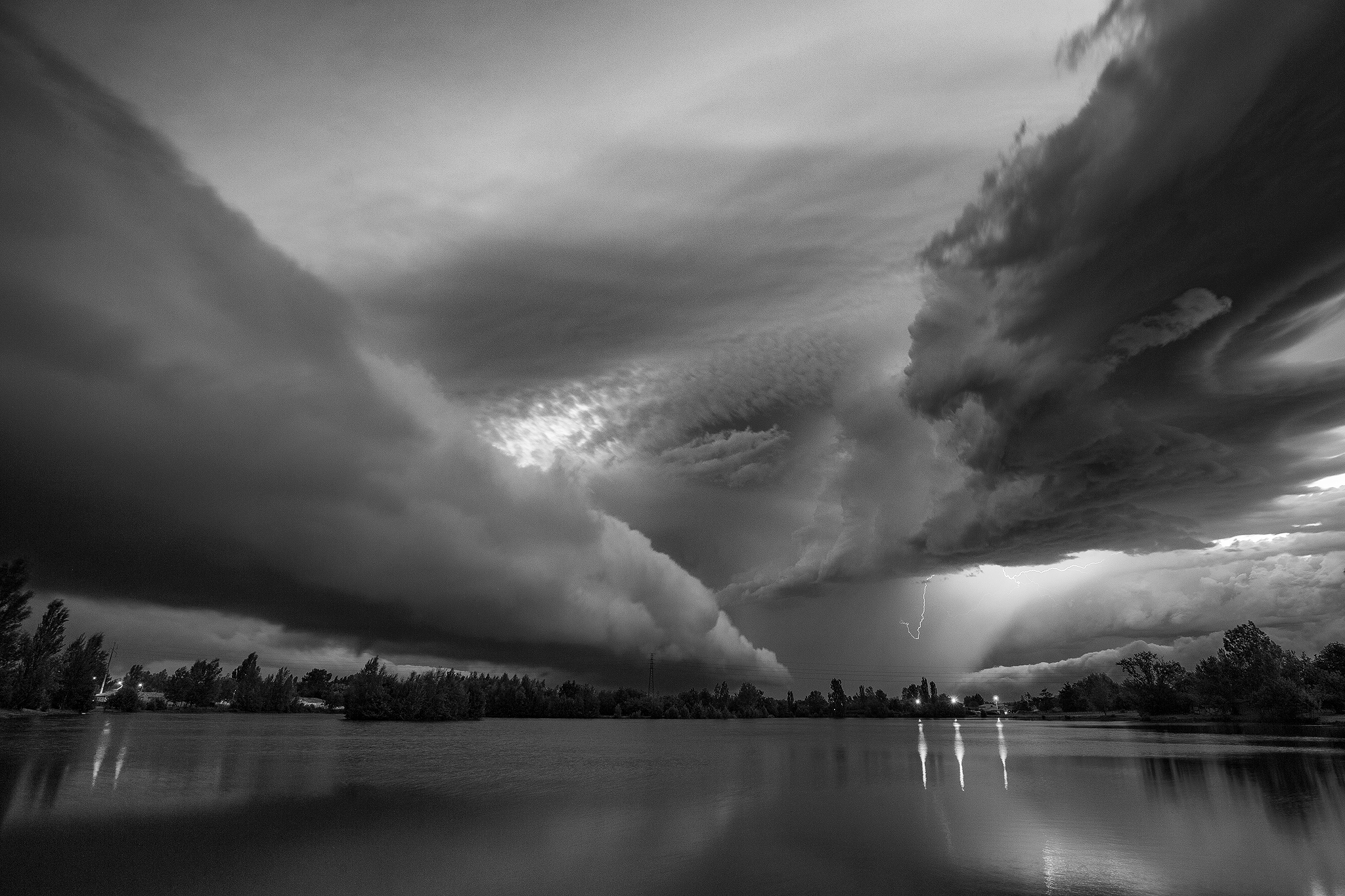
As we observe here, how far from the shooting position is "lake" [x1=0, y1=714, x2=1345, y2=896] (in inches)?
1054

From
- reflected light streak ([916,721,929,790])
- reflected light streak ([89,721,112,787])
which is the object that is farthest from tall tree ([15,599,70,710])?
reflected light streak ([916,721,929,790])

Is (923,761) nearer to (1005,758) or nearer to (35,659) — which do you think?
(1005,758)

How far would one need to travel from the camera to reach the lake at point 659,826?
26766 mm

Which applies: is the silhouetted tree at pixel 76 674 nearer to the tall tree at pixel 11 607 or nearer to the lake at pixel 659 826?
the tall tree at pixel 11 607

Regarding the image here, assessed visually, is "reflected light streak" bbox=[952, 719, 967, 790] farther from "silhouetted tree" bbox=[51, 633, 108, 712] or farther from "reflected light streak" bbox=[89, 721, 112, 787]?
"silhouetted tree" bbox=[51, 633, 108, 712]

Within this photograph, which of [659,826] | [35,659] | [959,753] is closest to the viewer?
[659,826]

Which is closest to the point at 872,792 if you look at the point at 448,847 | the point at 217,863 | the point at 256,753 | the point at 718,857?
the point at 718,857

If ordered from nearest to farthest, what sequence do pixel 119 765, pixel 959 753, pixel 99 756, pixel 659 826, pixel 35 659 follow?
pixel 659 826 < pixel 119 765 < pixel 99 756 < pixel 959 753 < pixel 35 659

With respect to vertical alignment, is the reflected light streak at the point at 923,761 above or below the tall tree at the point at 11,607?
below

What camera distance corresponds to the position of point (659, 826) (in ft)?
128

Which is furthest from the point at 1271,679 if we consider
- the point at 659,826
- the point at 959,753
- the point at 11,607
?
the point at 11,607

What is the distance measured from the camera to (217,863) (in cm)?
2852

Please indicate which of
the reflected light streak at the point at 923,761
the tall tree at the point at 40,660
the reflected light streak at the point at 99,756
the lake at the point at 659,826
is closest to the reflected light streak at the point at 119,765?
the lake at the point at 659,826

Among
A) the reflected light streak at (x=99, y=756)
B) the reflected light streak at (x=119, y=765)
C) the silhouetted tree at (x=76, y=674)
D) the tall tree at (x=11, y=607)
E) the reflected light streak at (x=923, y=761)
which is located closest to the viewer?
the reflected light streak at (x=119, y=765)
